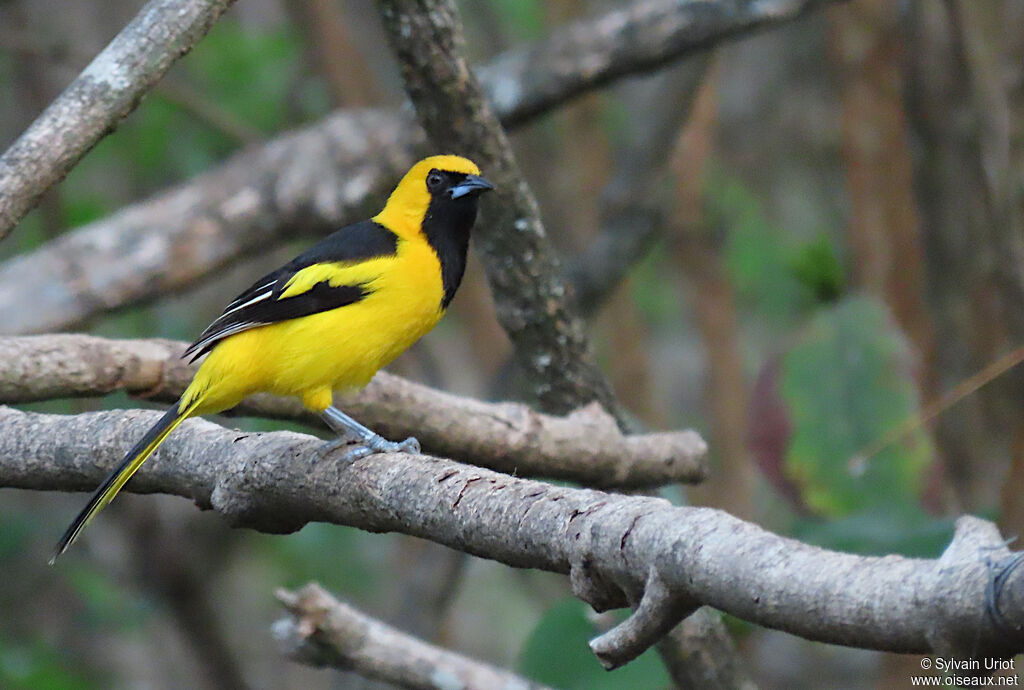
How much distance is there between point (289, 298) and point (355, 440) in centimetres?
54

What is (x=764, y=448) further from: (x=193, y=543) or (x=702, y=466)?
(x=193, y=543)

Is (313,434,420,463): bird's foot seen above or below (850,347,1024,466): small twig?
above

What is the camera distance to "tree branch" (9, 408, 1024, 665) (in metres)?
1.43

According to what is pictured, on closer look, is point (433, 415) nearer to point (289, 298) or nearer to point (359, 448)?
point (289, 298)

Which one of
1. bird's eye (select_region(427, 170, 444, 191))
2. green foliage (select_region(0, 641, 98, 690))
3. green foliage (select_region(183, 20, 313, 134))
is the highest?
green foliage (select_region(183, 20, 313, 134))

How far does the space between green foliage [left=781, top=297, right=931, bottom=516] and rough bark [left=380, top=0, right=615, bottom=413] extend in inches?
34.2

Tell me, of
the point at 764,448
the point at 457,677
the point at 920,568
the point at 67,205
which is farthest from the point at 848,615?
the point at 67,205

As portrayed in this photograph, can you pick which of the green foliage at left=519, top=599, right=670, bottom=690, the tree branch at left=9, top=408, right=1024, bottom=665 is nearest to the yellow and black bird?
the tree branch at left=9, top=408, right=1024, bottom=665

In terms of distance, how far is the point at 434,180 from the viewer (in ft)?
11.8

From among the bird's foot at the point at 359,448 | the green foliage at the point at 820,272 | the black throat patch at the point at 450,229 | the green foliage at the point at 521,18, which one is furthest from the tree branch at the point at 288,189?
the bird's foot at the point at 359,448

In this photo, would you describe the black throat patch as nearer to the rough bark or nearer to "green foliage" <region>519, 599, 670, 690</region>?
the rough bark

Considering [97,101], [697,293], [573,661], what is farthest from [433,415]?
A: [697,293]

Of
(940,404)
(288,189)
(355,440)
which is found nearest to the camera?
(355,440)

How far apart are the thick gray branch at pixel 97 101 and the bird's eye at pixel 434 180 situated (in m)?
0.86
